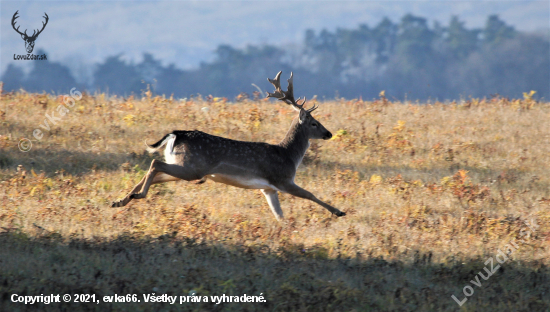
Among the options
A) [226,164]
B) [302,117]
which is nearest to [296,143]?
[302,117]

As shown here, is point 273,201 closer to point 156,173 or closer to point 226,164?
point 226,164

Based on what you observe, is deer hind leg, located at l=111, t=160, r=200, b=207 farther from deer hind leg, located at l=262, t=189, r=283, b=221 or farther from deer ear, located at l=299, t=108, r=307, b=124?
deer ear, located at l=299, t=108, r=307, b=124

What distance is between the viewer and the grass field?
6.21m

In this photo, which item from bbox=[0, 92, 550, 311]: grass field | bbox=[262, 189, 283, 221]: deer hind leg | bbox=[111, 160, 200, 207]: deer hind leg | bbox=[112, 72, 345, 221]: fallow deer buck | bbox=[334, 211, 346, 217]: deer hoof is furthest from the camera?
bbox=[262, 189, 283, 221]: deer hind leg

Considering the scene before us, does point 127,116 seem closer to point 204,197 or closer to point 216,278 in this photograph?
point 204,197

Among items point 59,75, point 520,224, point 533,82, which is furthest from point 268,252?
point 59,75

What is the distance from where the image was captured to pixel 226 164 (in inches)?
324

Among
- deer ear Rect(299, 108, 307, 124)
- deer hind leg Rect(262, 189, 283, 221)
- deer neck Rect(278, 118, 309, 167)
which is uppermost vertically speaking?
deer ear Rect(299, 108, 307, 124)

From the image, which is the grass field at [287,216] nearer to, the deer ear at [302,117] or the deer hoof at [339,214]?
the deer hoof at [339,214]

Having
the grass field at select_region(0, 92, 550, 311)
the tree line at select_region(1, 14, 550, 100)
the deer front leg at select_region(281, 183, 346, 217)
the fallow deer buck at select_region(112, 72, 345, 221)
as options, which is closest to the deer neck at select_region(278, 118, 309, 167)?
the fallow deer buck at select_region(112, 72, 345, 221)

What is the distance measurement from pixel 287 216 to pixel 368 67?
Result: 107128 mm

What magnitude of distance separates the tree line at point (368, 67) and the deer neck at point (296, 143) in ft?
287

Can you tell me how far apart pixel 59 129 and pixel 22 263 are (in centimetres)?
646

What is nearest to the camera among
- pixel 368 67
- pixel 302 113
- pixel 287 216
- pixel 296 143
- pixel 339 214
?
pixel 339 214
